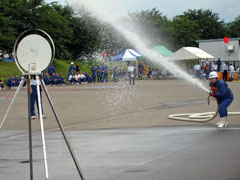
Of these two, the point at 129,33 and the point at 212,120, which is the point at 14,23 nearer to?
the point at 129,33

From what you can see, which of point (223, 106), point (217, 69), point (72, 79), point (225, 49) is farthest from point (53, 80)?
point (223, 106)

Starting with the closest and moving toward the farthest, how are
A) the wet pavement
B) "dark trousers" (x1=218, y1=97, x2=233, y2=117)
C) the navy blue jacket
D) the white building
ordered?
the wet pavement → "dark trousers" (x1=218, y1=97, x2=233, y2=117) → the navy blue jacket → the white building

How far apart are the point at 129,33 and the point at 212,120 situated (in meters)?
7.05

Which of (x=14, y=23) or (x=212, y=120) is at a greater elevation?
(x=14, y=23)

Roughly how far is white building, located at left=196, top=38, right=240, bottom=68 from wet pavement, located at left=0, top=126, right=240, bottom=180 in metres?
46.5

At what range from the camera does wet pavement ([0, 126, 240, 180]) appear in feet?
22.9

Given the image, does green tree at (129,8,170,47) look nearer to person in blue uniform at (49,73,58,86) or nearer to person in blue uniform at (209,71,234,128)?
person in blue uniform at (49,73,58,86)

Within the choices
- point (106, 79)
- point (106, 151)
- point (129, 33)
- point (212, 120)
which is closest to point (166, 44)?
point (106, 79)

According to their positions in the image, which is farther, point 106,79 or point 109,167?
point 106,79

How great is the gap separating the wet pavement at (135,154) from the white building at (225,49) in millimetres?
46512

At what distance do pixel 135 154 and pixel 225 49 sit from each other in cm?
5186

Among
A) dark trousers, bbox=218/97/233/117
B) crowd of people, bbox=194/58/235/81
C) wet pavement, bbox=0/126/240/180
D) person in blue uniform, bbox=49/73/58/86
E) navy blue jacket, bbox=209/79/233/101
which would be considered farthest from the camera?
crowd of people, bbox=194/58/235/81

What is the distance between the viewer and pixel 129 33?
19766mm

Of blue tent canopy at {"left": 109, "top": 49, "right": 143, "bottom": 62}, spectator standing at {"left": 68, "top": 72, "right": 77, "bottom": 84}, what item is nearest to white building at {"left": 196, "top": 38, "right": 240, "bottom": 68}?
blue tent canopy at {"left": 109, "top": 49, "right": 143, "bottom": 62}
